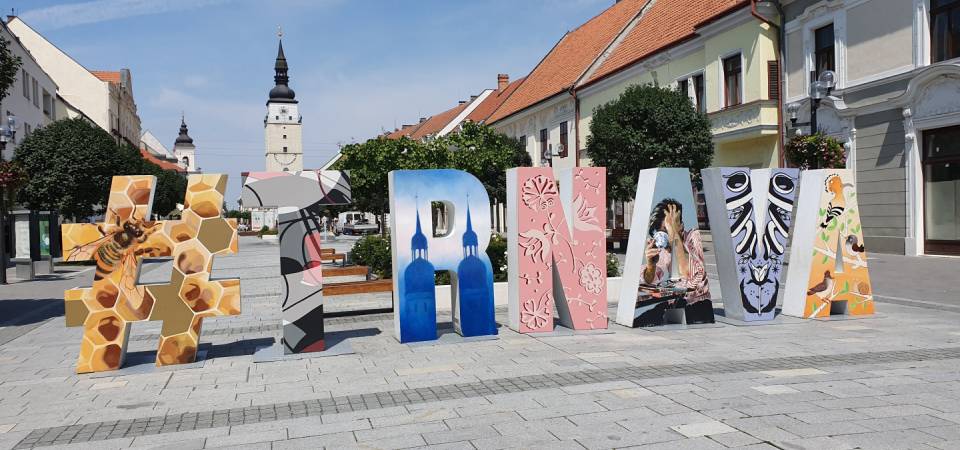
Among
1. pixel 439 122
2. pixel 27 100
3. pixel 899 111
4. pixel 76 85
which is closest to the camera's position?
pixel 899 111

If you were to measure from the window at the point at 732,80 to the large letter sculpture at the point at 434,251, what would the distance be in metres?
19.8

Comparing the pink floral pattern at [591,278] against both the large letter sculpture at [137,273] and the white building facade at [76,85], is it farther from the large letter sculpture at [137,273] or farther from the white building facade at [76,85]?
the white building facade at [76,85]

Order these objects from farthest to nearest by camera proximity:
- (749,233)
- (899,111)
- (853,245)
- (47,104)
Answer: (47,104), (899,111), (853,245), (749,233)

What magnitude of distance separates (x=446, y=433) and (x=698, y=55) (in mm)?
26591

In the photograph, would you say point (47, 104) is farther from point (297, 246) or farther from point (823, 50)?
point (297, 246)

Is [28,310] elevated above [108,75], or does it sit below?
below

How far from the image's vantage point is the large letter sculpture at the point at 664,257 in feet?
30.3

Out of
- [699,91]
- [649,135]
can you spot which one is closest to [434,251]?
[649,135]

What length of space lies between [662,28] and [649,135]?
33.6ft

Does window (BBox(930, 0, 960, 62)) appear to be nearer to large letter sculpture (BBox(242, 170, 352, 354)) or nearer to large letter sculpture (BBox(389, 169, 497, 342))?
large letter sculpture (BBox(389, 169, 497, 342))

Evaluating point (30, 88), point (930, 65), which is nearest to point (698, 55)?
point (930, 65)

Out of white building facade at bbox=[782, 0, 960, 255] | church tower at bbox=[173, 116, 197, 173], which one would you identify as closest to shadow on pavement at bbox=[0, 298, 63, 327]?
white building facade at bbox=[782, 0, 960, 255]

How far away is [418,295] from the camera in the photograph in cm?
857

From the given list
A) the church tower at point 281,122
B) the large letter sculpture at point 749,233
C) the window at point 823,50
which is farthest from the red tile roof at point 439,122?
the large letter sculpture at point 749,233
